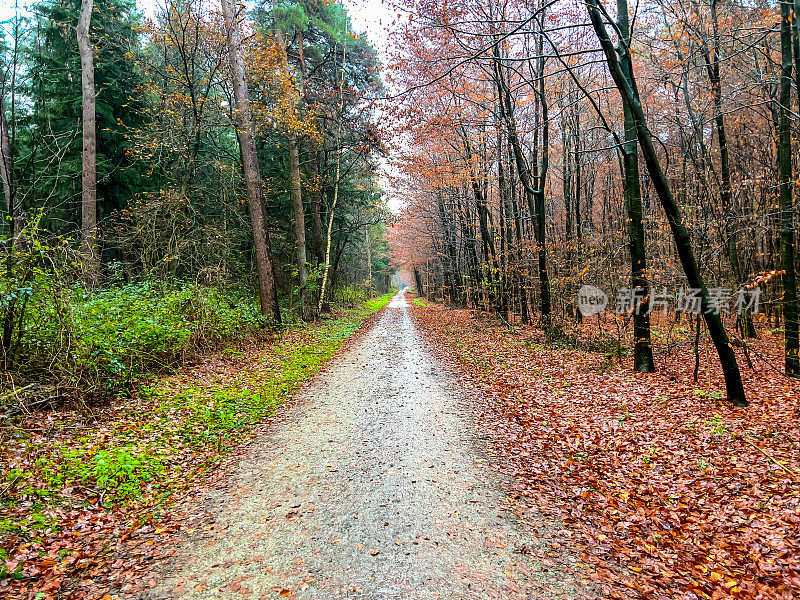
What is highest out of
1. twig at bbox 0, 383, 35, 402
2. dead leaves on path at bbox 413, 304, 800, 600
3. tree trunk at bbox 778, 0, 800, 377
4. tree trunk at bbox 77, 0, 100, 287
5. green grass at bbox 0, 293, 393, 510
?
tree trunk at bbox 77, 0, 100, 287

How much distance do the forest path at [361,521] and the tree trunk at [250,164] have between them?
727 centimetres

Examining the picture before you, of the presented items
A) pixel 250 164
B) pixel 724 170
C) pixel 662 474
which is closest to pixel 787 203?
pixel 724 170

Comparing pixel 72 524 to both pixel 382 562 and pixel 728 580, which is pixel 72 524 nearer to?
pixel 382 562

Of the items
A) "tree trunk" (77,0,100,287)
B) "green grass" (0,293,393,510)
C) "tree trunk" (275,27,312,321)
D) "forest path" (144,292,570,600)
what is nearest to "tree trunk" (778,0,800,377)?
"forest path" (144,292,570,600)

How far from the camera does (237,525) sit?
154 inches

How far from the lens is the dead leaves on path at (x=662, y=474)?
3.19 m

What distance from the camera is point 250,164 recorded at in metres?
12.8

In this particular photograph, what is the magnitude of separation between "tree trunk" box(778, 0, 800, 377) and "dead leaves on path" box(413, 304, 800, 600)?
3.01 ft

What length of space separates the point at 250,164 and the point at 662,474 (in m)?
13.2

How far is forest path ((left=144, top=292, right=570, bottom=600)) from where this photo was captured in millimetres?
3082

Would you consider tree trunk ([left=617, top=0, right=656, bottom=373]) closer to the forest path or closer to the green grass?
the forest path

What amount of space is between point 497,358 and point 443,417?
4567 millimetres

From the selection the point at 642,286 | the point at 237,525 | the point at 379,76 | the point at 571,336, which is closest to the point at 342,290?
the point at 379,76

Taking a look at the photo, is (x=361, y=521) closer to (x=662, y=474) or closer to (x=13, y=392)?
(x=662, y=474)
